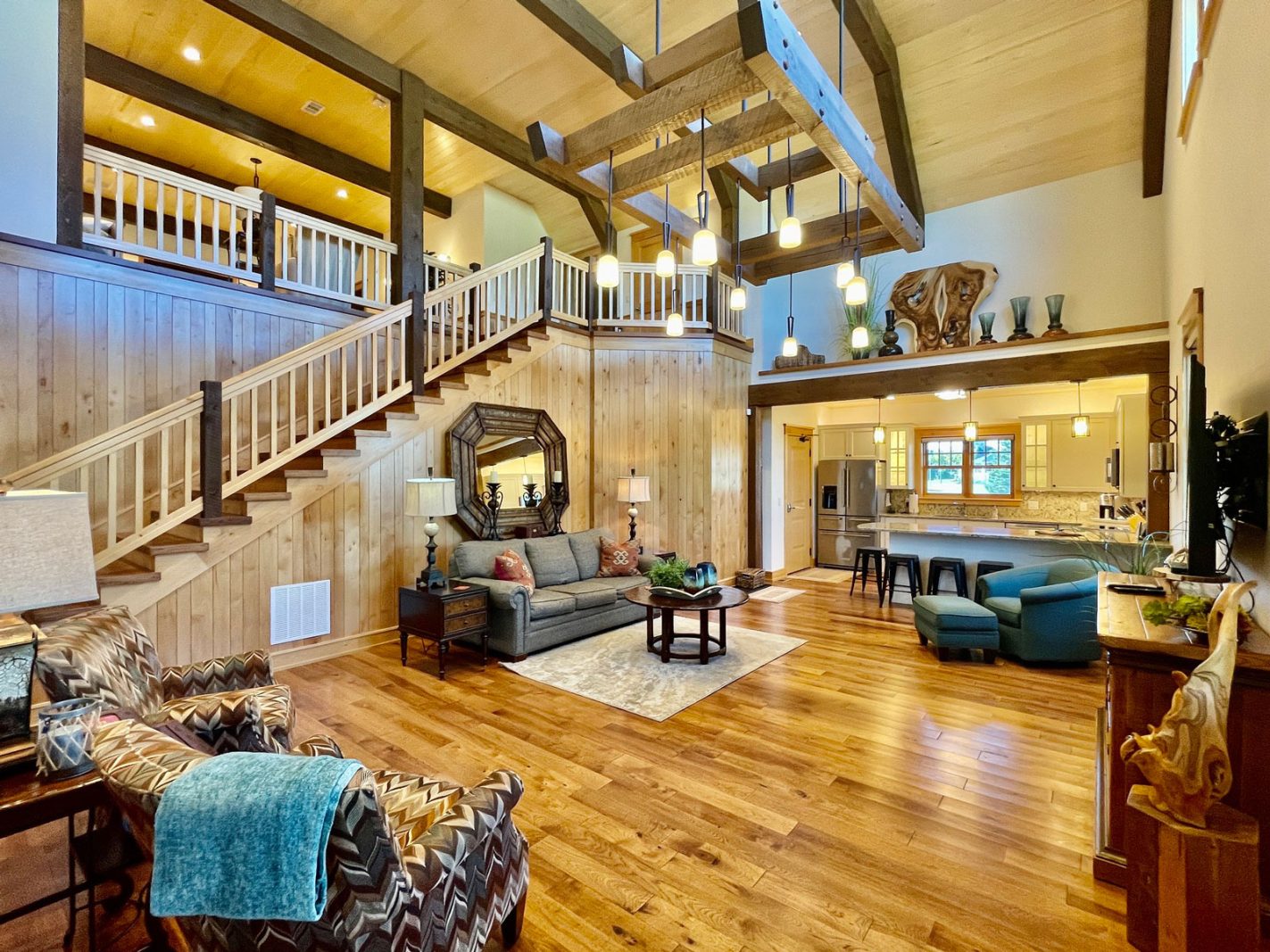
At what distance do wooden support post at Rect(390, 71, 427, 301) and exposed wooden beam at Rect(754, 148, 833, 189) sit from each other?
10.9 feet

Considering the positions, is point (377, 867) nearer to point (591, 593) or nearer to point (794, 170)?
point (591, 593)

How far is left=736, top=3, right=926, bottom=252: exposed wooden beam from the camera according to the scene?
257 cm

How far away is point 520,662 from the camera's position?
4.32 metres

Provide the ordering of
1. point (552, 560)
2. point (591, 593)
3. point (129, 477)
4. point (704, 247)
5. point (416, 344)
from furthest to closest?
point (552, 560) < point (416, 344) < point (591, 593) < point (129, 477) < point (704, 247)

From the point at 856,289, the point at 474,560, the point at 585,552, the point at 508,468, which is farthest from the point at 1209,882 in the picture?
the point at 508,468

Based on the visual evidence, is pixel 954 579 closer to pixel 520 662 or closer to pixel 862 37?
pixel 520 662

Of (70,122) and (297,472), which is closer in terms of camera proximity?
(70,122)

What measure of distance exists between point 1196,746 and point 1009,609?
3.45 metres

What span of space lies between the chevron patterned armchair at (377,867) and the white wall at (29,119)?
14.3 ft

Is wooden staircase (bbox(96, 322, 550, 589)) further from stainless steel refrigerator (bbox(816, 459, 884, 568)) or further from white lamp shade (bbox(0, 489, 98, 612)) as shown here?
stainless steel refrigerator (bbox(816, 459, 884, 568))

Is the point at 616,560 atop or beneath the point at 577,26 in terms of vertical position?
beneath

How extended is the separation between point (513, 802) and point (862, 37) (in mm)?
6663

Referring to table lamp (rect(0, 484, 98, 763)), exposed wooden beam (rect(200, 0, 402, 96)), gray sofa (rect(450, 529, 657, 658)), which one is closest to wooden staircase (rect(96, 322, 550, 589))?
gray sofa (rect(450, 529, 657, 658))

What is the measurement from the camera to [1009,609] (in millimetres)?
4398
